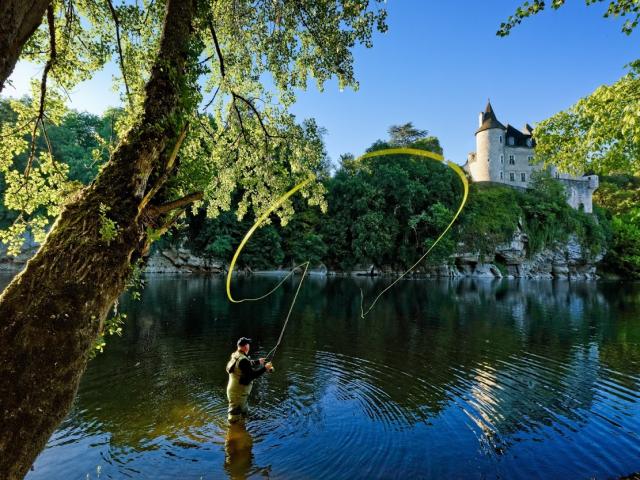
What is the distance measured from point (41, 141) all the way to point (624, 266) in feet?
355

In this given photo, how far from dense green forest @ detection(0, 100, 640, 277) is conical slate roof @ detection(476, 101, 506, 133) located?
13.4m

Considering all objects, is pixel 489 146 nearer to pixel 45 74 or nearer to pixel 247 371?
pixel 247 371

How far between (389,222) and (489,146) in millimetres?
30108

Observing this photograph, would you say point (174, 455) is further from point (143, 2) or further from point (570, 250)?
point (570, 250)

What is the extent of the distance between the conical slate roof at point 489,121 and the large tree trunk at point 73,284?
85763mm

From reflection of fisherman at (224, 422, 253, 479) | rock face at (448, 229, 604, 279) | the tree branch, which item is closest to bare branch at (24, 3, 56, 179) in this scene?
the tree branch

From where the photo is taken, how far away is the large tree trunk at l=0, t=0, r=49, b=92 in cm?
312

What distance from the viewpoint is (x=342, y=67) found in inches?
389

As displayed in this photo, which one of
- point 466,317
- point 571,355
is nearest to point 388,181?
point 466,317

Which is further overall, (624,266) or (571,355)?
(624,266)

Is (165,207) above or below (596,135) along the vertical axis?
below

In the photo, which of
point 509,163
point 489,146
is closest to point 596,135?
point 489,146

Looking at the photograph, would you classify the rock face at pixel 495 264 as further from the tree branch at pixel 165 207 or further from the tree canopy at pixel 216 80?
the tree branch at pixel 165 207

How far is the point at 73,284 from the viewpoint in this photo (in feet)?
10.6
